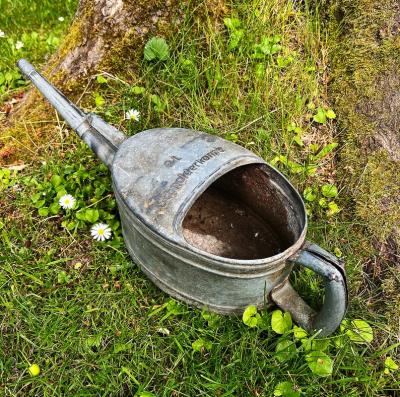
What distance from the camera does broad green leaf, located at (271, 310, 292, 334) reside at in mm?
1762

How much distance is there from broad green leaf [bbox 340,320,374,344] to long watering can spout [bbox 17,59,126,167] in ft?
3.49

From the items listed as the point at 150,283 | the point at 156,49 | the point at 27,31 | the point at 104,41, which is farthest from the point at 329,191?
the point at 27,31

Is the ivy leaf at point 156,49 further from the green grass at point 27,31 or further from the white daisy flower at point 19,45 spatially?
the white daisy flower at point 19,45

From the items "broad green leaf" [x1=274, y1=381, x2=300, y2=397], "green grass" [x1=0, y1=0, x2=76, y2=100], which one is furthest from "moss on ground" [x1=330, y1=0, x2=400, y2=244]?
"green grass" [x1=0, y1=0, x2=76, y2=100]

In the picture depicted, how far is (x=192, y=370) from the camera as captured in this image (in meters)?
1.76

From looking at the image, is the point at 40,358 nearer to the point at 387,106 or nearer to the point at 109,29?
the point at 109,29

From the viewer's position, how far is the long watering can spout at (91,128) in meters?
1.86

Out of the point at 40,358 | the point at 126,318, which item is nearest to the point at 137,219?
the point at 126,318

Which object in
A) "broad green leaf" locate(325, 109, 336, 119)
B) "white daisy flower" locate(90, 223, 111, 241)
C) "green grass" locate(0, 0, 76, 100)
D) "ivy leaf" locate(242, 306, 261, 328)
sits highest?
"green grass" locate(0, 0, 76, 100)

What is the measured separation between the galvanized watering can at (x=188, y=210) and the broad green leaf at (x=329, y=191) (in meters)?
0.33

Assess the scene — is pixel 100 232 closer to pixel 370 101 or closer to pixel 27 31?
pixel 370 101

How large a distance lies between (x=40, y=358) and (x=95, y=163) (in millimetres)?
894

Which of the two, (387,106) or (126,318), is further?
(387,106)

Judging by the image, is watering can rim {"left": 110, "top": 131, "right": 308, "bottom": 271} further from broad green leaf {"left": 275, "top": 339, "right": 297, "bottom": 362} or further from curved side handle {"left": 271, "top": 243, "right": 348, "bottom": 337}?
broad green leaf {"left": 275, "top": 339, "right": 297, "bottom": 362}
